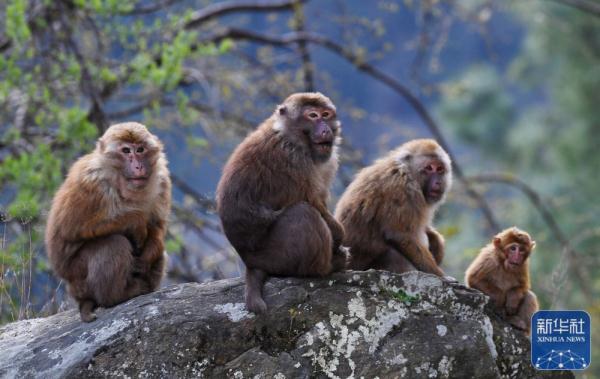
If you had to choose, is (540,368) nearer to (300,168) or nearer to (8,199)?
(300,168)

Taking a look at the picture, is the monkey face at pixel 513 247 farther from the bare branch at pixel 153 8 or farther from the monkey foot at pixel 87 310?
the bare branch at pixel 153 8

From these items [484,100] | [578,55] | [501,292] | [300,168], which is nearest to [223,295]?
[300,168]

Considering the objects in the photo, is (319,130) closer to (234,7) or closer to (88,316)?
(88,316)

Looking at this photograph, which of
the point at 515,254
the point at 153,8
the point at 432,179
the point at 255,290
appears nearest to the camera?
the point at 255,290

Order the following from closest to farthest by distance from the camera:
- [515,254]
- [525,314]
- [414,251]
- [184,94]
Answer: [525,314] < [414,251] < [515,254] < [184,94]

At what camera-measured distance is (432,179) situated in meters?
7.03

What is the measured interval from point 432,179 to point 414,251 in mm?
616

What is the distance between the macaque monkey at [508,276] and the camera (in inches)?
259

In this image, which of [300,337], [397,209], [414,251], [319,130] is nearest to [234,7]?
[397,209]

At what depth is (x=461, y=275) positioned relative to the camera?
1390cm

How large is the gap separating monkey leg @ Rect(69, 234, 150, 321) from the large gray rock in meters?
0.13

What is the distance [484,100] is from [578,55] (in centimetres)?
677

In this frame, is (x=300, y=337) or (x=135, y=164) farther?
(x=135, y=164)

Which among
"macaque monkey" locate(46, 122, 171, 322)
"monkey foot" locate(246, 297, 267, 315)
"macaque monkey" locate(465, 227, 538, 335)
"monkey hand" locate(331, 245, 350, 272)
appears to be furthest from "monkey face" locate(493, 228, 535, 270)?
"macaque monkey" locate(46, 122, 171, 322)
